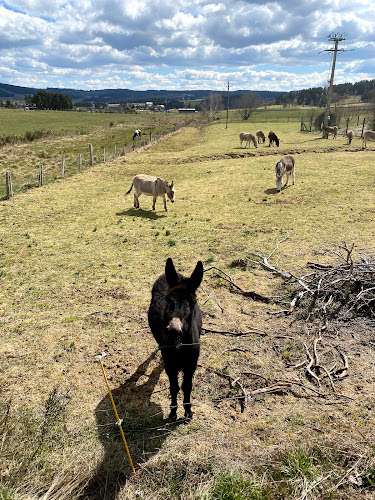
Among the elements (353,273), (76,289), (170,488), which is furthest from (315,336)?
(76,289)

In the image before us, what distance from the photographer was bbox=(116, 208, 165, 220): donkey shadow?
560 inches

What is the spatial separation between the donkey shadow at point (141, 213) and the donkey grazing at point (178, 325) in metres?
9.64

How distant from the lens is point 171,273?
3.66m

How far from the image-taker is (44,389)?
4945mm

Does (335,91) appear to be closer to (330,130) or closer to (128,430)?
(330,130)

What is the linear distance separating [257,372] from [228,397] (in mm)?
756

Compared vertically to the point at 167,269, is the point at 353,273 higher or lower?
lower

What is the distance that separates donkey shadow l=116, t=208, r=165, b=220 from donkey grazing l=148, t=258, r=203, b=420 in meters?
9.64

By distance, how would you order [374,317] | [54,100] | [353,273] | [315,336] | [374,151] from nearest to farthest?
1. [315,336]
2. [374,317]
3. [353,273]
4. [374,151]
5. [54,100]

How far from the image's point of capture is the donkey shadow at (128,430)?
3490 mm

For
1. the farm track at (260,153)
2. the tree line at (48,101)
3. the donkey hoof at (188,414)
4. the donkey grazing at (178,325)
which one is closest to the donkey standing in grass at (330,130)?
the farm track at (260,153)

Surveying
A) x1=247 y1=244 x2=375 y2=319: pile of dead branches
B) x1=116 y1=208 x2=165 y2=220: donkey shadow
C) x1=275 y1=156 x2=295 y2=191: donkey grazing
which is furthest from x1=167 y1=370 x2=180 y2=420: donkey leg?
x1=275 y1=156 x2=295 y2=191: donkey grazing

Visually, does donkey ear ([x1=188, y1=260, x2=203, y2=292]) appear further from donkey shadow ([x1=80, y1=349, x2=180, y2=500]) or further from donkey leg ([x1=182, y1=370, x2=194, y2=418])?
donkey shadow ([x1=80, y1=349, x2=180, y2=500])

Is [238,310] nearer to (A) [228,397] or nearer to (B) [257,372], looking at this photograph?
(B) [257,372]
